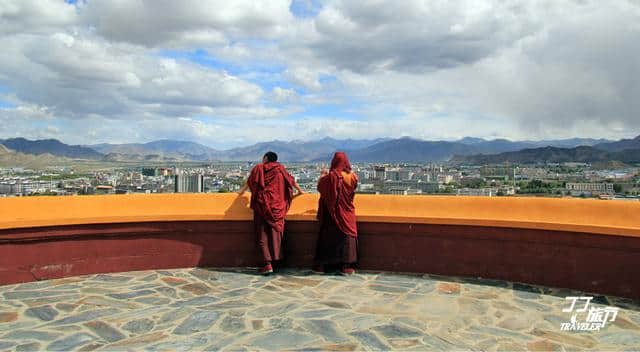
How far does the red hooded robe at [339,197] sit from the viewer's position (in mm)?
5895

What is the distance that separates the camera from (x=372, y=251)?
20.3ft

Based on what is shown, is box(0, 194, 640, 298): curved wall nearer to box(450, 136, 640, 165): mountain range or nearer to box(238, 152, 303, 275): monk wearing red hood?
box(238, 152, 303, 275): monk wearing red hood

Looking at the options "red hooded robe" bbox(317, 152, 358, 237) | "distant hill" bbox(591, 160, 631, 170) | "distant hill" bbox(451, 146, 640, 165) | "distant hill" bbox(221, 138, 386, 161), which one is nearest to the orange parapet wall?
"red hooded robe" bbox(317, 152, 358, 237)

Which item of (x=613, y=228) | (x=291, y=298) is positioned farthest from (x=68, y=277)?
(x=613, y=228)

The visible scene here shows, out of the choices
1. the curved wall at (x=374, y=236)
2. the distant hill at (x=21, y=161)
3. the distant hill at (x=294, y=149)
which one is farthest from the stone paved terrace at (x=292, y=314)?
the distant hill at (x=294, y=149)

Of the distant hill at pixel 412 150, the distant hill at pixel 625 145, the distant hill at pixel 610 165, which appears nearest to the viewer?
the distant hill at pixel 610 165

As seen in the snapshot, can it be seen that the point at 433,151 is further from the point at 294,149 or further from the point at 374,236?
the point at 374,236

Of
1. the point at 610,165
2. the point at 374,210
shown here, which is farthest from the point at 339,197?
the point at 610,165

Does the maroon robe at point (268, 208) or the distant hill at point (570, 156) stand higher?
the distant hill at point (570, 156)

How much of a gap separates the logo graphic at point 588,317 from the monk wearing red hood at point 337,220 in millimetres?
2516

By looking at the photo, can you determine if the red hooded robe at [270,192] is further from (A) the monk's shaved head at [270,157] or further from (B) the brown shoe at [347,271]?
(B) the brown shoe at [347,271]

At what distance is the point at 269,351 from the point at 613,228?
12.6 ft

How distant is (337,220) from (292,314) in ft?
5.64

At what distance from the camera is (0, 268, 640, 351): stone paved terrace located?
12.2 feet
